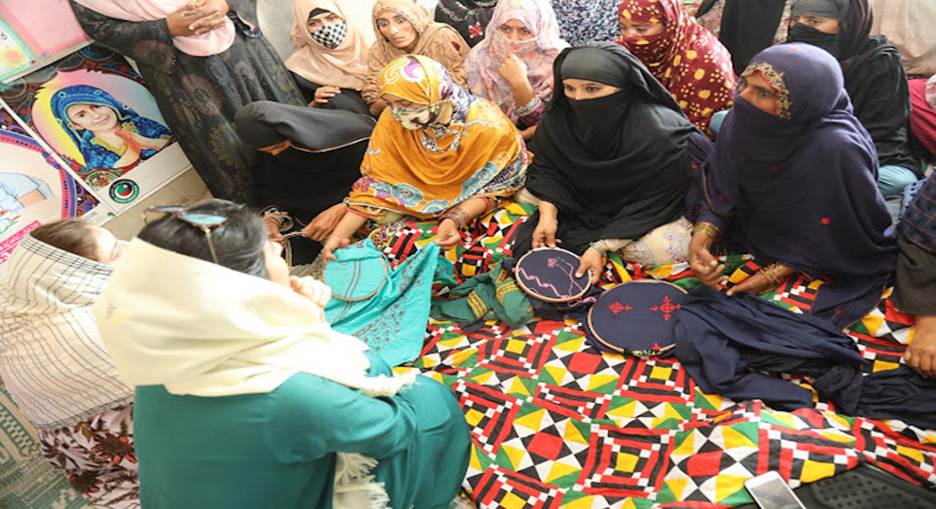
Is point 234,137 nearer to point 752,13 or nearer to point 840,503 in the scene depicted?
point 752,13

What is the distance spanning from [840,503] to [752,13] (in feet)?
7.25

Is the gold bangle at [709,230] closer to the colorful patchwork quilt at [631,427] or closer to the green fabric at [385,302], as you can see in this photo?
the colorful patchwork quilt at [631,427]

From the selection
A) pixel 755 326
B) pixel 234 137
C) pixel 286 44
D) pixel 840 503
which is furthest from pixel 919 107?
pixel 286 44

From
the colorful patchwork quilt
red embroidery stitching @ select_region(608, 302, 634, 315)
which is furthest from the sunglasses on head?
red embroidery stitching @ select_region(608, 302, 634, 315)

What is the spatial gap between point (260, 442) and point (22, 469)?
66.4 inches

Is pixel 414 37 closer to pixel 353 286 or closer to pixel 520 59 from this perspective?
pixel 520 59

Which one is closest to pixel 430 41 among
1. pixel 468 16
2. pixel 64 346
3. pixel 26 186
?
pixel 468 16

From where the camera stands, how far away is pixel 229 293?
927mm

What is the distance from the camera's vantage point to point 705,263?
6.23 feet

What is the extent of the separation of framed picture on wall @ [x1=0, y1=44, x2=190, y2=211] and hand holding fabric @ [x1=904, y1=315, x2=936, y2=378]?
10.7 feet

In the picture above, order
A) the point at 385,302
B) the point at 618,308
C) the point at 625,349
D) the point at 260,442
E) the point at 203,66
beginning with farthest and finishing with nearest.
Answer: the point at 203,66 → the point at 385,302 → the point at 618,308 → the point at 625,349 → the point at 260,442

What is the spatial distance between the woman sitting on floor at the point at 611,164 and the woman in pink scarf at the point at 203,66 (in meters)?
1.57

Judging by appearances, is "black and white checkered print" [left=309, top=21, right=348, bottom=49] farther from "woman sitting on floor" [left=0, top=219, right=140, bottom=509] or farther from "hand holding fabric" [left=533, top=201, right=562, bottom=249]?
"woman sitting on floor" [left=0, top=219, right=140, bottom=509]

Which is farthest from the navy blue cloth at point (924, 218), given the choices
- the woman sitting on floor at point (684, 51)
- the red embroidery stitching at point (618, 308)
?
the woman sitting on floor at point (684, 51)
